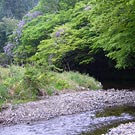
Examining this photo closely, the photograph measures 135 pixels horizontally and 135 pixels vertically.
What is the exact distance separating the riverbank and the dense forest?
2360 mm

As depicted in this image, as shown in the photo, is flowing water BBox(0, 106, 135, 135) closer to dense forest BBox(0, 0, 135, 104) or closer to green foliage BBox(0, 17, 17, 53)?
dense forest BBox(0, 0, 135, 104)

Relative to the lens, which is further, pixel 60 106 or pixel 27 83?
pixel 27 83

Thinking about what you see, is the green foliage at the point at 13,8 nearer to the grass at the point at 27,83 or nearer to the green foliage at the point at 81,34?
the green foliage at the point at 81,34

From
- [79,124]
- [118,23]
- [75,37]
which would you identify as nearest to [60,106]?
[79,124]

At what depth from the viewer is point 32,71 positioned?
62.9 feet

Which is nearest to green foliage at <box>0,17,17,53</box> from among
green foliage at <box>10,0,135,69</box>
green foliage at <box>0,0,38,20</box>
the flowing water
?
green foliage at <box>10,0,135,69</box>

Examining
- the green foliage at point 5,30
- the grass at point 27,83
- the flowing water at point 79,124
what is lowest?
the flowing water at point 79,124

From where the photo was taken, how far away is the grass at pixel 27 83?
60.4 feet

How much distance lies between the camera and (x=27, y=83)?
753 inches

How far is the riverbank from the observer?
1531cm

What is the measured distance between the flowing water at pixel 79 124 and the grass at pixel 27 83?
4.16m

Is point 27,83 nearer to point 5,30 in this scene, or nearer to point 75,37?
point 75,37

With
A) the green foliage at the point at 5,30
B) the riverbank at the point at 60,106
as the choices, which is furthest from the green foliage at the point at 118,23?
the green foliage at the point at 5,30

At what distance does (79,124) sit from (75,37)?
58.7 feet
